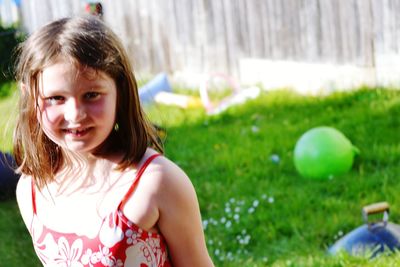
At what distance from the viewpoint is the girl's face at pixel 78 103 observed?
7.06 feet

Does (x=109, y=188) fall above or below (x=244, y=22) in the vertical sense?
above

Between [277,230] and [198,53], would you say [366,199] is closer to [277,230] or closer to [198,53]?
[277,230]

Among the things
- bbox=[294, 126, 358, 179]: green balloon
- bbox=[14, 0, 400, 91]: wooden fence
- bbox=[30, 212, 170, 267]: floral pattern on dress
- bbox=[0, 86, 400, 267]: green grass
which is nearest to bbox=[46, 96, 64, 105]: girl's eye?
bbox=[30, 212, 170, 267]: floral pattern on dress

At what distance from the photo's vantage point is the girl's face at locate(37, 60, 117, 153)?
215cm

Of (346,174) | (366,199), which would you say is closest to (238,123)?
(346,174)

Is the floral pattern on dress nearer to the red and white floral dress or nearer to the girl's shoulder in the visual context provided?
the red and white floral dress

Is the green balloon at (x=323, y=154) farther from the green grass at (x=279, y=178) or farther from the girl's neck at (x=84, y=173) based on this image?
the girl's neck at (x=84, y=173)

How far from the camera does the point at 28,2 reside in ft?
45.3

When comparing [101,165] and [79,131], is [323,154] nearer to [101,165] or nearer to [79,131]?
[101,165]

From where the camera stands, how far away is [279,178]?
583 cm

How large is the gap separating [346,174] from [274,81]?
3321 millimetres

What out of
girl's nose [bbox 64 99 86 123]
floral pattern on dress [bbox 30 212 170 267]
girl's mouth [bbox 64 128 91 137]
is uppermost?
girl's nose [bbox 64 99 86 123]

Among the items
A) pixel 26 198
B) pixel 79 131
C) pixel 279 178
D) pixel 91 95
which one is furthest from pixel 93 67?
pixel 279 178

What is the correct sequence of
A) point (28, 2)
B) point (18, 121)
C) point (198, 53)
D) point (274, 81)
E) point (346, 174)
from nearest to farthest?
point (18, 121), point (346, 174), point (274, 81), point (198, 53), point (28, 2)
